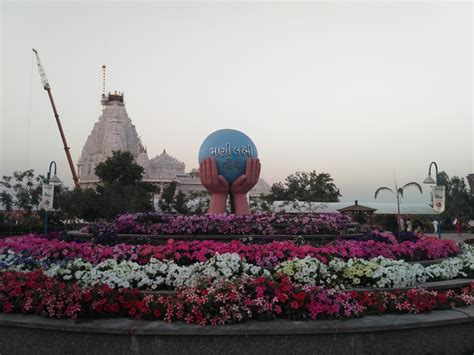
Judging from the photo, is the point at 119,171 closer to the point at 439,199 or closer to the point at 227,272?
the point at 439,199

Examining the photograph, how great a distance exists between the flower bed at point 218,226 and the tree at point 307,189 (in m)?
42.5

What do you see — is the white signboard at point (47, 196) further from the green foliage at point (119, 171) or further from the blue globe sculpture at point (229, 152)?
the green foliage at point (119, 171)

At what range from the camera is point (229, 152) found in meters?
14.6

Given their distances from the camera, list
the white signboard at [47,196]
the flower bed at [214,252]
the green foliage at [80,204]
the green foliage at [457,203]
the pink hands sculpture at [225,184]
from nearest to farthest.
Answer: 1. the flower bed at [214,252]
2. the pink hands sculpture at [225,184]
3. the white signboard at [47,196]
4. the green foliage at [80,204]
5. the green foliage at [457,203]

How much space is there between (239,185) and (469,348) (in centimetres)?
983

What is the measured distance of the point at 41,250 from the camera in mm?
8367

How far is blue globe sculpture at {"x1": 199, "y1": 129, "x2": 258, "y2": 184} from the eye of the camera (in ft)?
47.9

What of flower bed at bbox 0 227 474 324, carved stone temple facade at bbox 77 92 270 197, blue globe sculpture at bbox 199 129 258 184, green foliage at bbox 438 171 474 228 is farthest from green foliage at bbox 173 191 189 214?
flower bed at bbox 0 227 474 324

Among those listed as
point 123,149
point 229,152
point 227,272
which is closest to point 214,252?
point 227,272

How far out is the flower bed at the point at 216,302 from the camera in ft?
17.6

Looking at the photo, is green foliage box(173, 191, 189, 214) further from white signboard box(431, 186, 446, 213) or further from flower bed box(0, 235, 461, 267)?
flower bed box(0, 235, 461, 267)

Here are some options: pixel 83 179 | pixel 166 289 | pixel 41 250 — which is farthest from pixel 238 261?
pixel 83 179

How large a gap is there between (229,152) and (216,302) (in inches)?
376

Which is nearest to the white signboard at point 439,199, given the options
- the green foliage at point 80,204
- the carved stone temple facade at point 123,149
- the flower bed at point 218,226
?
the flower bed at point 218,226
